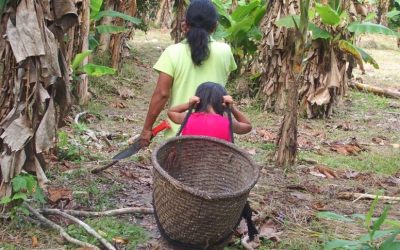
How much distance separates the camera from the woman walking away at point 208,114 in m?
3.53

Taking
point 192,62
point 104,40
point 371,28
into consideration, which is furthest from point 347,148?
point 104,40

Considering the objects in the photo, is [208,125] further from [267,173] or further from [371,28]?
[371,28]

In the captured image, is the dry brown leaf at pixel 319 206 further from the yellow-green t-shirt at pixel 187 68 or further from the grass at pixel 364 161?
the grass at pixel 364 161

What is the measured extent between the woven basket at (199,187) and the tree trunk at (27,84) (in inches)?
34.4

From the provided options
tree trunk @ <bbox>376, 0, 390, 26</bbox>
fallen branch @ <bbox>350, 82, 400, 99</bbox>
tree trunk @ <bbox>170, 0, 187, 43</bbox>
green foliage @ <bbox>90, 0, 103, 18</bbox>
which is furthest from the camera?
tree trunk @ <bbox>376, 0, 390, 26</bbox>

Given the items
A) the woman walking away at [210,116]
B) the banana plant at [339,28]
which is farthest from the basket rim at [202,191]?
the banana plant at [339,28]

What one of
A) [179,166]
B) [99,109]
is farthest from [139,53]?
[179,166]

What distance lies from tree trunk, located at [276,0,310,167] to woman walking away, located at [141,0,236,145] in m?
1.85

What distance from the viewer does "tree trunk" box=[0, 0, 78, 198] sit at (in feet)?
11.6

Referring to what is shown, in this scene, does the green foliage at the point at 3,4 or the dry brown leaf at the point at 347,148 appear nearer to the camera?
the green foliage at the point at 3,4

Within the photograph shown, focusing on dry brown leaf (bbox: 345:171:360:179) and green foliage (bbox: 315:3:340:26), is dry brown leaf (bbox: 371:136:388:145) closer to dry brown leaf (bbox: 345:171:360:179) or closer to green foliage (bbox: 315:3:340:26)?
green foliage (bbox: 315:3:340:26)

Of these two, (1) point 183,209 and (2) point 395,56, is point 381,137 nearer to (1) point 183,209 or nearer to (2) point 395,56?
(1) point 183,209

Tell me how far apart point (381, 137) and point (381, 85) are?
211 inches

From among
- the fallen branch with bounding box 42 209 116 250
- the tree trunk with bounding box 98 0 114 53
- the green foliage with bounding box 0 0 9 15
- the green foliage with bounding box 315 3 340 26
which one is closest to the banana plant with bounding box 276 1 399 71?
the green foliage with bounding box 315 3 340 26
